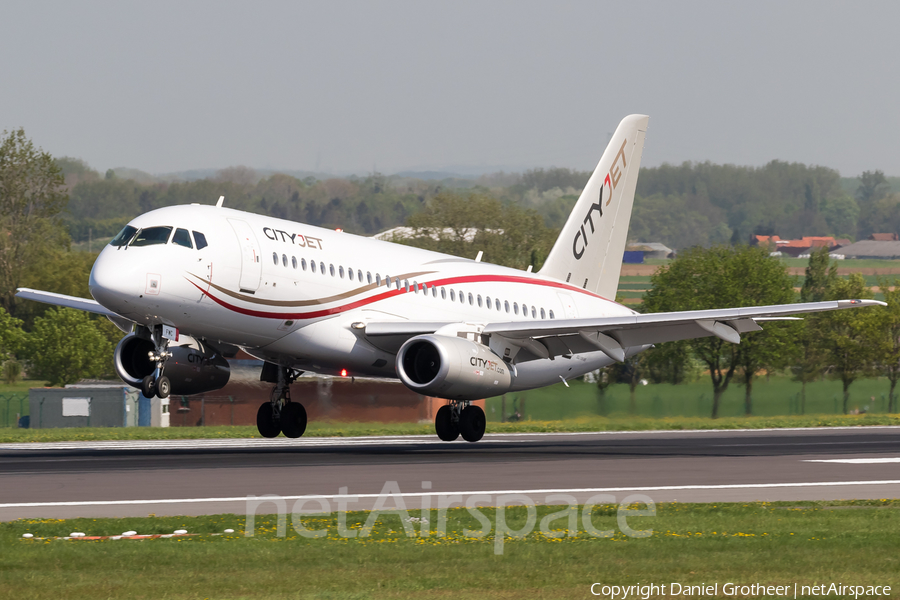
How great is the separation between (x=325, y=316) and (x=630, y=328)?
8.43m

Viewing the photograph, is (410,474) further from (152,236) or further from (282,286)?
(152,236)

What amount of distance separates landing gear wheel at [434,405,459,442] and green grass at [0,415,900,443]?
892 cm

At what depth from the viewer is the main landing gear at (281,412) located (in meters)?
34.2

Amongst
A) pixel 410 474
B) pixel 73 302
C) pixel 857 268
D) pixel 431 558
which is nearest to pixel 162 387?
pixel 410 474

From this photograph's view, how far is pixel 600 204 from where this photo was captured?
142 ft

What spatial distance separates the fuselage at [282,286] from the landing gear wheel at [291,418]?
1923mm

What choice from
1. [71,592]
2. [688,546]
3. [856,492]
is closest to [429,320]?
[856,492]

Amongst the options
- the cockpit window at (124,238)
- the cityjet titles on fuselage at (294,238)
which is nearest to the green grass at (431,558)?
the cockpit window at (124,238)

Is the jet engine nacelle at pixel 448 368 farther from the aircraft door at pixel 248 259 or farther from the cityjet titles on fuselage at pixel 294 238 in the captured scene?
the aircraft door at pixel 248 259

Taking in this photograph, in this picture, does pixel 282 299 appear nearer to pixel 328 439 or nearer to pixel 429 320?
pixel 429 320

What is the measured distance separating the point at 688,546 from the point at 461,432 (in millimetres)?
20610

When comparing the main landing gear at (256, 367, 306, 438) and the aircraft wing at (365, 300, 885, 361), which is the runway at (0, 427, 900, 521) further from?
the aircraft wing at (365, 300, 885, 361)

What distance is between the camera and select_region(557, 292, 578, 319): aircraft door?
129ft

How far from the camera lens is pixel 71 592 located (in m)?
11.3
